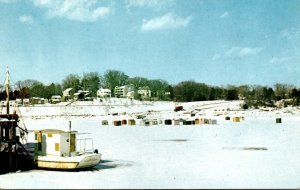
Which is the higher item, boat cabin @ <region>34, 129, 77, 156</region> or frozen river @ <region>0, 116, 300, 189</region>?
boat cabin @ <region>34, 129, 77, 156</region>

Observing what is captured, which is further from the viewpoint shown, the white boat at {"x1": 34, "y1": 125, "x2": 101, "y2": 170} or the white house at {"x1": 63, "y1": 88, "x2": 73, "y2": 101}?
the white house at {"x1": 63, "y1": 88, "x2": 73, "y2": 101}

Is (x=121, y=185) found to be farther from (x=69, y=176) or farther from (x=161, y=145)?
(x=161, y=145)

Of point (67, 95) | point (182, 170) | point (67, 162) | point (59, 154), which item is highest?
point (67, 95)

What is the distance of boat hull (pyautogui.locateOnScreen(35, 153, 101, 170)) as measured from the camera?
2870cm

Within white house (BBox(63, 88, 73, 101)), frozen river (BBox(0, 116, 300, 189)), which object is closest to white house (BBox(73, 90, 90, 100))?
white house (BBox(63, 88, 73, 101))

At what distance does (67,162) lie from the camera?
2883 cm

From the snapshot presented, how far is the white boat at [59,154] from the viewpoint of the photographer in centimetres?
2888

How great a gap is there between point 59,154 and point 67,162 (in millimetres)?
1775

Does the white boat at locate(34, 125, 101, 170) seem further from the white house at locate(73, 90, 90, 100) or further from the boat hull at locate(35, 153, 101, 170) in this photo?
the white house at locate(73, 90, 90, 100)

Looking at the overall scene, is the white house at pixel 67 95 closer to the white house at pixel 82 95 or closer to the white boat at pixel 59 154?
the white house at pixel 82 95

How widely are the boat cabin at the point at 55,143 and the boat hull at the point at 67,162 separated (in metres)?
0.81

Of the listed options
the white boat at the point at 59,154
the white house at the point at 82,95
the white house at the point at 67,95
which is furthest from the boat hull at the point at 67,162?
the white house at the point at 67,95

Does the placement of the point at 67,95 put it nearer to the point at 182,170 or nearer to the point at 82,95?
the point at 82,95

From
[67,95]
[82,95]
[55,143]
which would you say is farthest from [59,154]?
[67,95]
